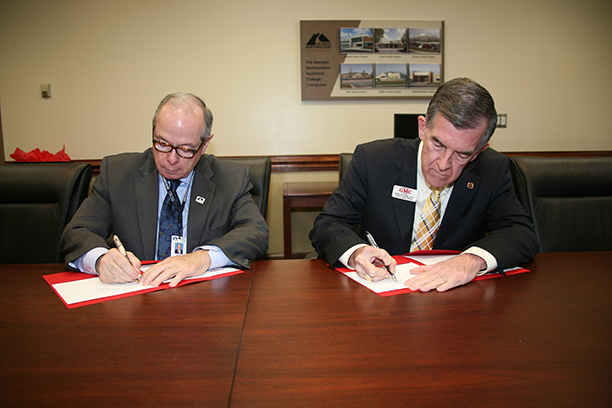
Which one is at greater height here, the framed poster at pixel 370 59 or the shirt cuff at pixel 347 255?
the framed poster at pixel 370 59

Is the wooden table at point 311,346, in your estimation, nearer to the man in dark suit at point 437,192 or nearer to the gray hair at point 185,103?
the man in dark suit at point 437,192

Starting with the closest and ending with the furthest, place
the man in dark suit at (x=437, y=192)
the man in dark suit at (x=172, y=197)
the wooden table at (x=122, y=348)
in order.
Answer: the wooden table at (x=122, y=348)
the man in dark suit at (x=437, y=192)
the man in dark suit at (x=172, y=197)

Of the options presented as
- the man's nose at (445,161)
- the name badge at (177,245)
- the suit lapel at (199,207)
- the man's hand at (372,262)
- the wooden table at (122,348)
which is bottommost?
the name badge at (177,245)

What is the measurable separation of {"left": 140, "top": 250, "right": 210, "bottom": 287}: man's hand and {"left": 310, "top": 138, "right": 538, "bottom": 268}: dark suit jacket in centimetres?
49

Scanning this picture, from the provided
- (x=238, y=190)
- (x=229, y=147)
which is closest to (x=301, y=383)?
(x=238, y=190)

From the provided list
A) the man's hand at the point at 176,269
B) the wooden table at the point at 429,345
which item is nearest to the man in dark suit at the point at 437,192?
the wooden table at the point at 429,345

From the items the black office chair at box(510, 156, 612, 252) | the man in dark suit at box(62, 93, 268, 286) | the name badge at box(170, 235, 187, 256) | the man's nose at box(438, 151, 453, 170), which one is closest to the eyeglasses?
the man in dark suit at box(62, 93, 268, 286)

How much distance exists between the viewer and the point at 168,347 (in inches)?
30.3

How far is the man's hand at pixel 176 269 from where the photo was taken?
3.70ft

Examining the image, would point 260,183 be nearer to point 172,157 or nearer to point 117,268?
point 172,157

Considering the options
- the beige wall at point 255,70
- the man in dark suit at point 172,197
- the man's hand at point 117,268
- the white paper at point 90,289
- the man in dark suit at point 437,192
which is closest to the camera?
the white paper at point 90,289

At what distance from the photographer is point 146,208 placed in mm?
1626

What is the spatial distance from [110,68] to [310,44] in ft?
6.01

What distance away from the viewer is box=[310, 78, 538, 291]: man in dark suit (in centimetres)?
137
